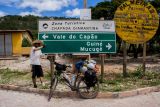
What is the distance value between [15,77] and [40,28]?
278 centimetres

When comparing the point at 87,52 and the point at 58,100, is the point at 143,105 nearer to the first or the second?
the point at 58,100

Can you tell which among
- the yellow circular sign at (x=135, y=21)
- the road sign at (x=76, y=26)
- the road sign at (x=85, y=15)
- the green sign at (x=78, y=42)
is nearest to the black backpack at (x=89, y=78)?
the green sign at (x=78, y=42)

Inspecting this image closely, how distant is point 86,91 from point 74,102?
2.07 feet

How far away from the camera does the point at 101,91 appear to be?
10.9 m

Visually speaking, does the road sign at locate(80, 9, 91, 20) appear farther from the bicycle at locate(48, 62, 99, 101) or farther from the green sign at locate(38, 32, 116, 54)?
the bicycle at locate(48, 62, 99, 101)

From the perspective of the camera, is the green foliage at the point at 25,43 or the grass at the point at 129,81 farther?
the green foliage at the point at 25,43

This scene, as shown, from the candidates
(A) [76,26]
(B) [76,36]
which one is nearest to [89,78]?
(B) [76,36]

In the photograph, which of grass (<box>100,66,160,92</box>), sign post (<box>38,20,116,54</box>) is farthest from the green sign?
grass (<box>100,66,160,92</box>)

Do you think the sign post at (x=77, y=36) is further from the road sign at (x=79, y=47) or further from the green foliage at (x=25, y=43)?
the green foliage at (x=25, y=43)

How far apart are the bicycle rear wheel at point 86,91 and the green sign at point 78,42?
227cm

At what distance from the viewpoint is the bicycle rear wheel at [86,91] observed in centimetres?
1048

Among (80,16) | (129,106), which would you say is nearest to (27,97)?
(129,106)

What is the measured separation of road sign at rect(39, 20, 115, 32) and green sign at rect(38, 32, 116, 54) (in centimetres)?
13

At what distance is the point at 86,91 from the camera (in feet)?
34.7
